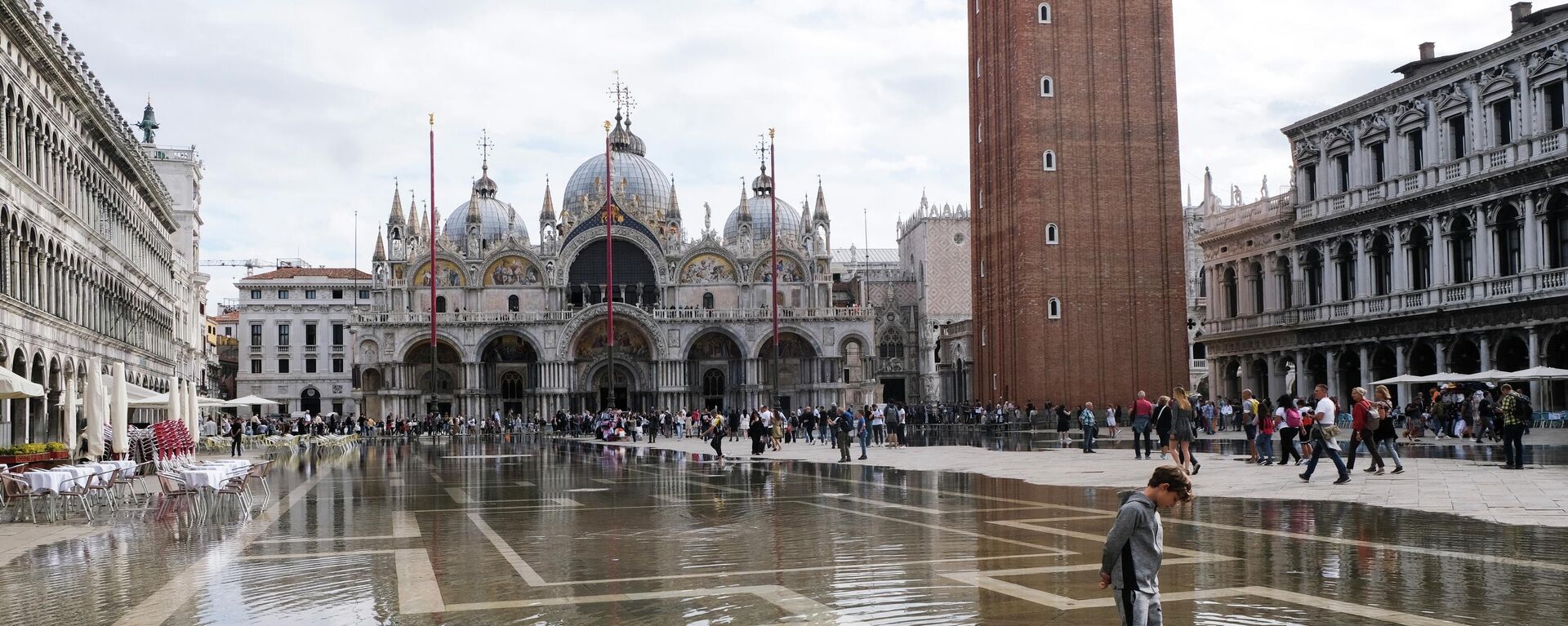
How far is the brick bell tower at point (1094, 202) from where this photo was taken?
1949 inches

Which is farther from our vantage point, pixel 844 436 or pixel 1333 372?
pixel 1333 372

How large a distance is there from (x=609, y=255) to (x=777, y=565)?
5335 cm

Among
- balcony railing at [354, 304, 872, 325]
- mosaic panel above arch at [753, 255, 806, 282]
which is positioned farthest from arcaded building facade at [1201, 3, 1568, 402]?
mosaic panel above arch at [753, 255, 806, 282]

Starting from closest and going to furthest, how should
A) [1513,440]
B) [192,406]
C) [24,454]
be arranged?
[1513,440]
[24,454]
[192,406]

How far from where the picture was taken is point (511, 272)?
7662 cm

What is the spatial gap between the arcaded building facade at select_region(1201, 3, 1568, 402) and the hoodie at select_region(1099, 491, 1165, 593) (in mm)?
34593

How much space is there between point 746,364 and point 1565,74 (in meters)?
45.6

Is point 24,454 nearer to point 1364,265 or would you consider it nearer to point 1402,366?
point 1402,366

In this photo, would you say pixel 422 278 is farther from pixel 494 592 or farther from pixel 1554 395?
pixel 494 592

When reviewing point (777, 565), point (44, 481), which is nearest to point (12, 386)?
point (44, 481)

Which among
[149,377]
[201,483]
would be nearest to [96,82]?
[149,377]

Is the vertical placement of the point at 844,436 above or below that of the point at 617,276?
below

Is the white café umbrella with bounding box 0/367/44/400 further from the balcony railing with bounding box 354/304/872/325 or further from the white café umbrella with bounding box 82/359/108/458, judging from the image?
the balcony railing with bounding box 354/304/872/325

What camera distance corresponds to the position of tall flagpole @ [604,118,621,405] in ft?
207
